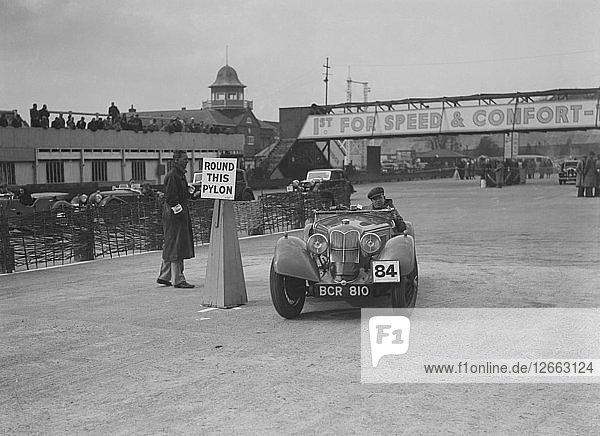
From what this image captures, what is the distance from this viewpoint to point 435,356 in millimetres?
5469

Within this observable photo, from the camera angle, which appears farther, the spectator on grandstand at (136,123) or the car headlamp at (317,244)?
the spectator on grandstand at (136,123)

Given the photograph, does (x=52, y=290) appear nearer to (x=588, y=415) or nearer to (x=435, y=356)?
(x=435, y=356)

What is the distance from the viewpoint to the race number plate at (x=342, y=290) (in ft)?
22.5

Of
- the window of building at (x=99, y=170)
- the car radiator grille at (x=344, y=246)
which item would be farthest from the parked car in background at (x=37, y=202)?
the car radiator grille at (x=344, y=246)

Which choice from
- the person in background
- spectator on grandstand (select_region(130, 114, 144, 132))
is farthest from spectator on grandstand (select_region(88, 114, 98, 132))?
the person in background

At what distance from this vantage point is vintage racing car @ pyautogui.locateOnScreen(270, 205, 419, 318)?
688cm

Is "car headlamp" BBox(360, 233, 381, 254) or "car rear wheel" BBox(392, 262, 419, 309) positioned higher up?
"car headlamp" BBox(360, 233, 381, 254)

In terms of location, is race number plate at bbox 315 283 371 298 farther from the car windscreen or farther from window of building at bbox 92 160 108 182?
window of building at bbox 92 160 108 182

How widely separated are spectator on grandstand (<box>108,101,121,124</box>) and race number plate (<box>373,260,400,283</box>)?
212 inches

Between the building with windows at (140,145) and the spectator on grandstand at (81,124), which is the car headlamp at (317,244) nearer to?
the building with windows at (140,145)

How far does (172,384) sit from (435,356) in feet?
5.61

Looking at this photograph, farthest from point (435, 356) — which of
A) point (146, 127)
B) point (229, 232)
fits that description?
point (146, 127)

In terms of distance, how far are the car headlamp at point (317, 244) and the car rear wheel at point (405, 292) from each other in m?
0.73

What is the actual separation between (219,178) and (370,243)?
1.56m
